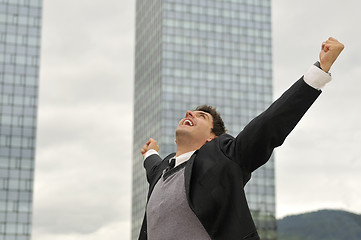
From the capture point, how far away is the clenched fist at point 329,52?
484cm

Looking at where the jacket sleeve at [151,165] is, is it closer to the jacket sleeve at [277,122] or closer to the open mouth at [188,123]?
the open mouth at [188,123]

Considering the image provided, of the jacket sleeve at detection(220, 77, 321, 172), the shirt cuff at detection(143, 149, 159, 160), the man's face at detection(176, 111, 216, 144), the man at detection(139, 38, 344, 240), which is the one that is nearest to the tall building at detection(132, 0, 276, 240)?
the shirt cuff at detection(143, 149, 159, 160)

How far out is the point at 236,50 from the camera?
113 meters

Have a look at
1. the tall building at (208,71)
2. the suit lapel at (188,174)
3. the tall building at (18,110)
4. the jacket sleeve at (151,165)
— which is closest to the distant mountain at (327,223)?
the jacket sleeve at (151,165)

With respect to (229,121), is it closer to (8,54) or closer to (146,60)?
(146,60)

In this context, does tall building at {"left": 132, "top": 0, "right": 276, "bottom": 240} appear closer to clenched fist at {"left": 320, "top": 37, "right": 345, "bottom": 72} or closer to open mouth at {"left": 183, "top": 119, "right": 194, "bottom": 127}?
open mouth at {"left": 183, "top": 119, "right": 194, "bottom": 127}

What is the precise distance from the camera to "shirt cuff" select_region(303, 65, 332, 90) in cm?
488

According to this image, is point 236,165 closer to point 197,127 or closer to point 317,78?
point 197,127

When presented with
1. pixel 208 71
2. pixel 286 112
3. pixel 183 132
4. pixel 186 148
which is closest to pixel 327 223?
pixel 186 148

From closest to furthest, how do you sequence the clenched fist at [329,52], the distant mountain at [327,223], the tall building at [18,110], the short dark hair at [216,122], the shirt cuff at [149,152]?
the clenched fist at [329,52] → the short dark hair at [216,122] → the shirt cuff at [149,152] → the distant mountain at [327,223] → the tall building at [18,110]

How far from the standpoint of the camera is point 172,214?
17.9 ft

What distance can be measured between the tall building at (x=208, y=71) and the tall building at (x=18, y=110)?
21850 mm

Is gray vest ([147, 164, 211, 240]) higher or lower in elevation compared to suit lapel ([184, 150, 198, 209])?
lower

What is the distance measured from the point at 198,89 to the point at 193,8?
46.1 ft
